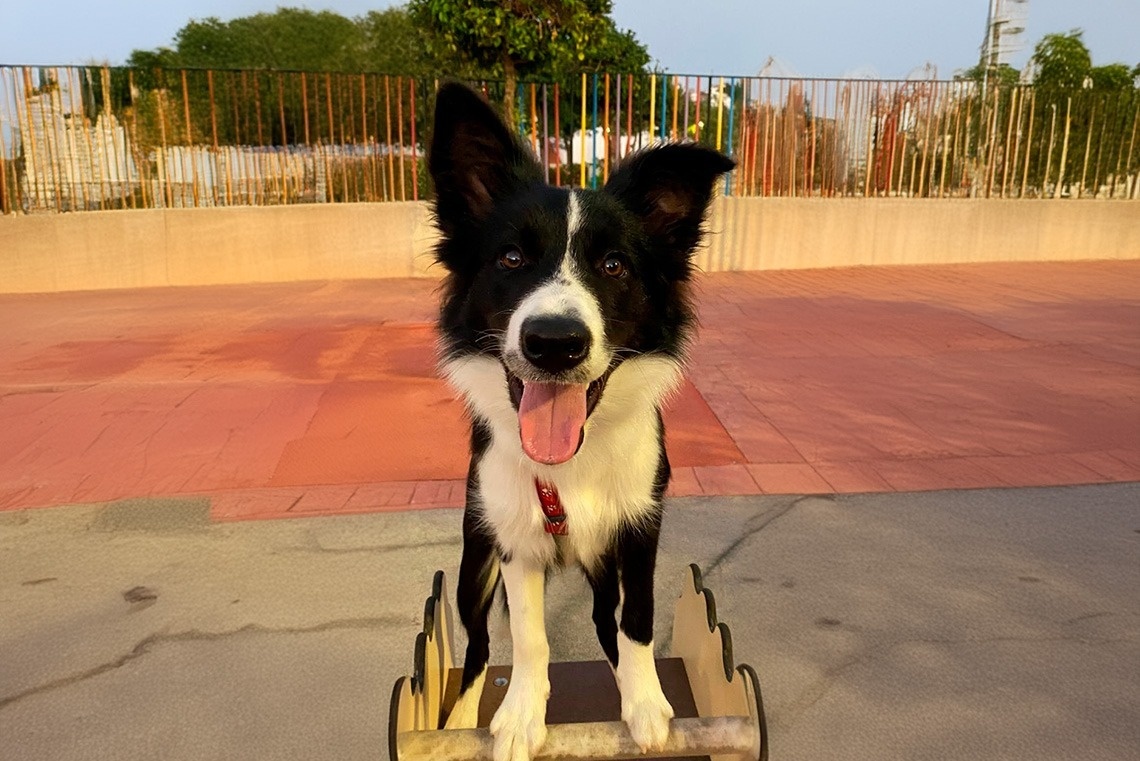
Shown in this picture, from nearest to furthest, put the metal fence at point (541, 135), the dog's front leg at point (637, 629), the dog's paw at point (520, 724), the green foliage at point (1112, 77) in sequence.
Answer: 1. the dog's paw at point (520, 724)
2. the dog's front leg at point (637, 629)
3. the metal fence at point (541, 135)
4. the green foliage at point (1112, 77)

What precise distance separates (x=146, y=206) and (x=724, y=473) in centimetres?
1053

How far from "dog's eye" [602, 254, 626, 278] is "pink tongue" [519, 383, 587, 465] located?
15.4 inches

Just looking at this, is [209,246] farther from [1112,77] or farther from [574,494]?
[1112,77]

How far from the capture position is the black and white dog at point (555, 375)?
2307mm

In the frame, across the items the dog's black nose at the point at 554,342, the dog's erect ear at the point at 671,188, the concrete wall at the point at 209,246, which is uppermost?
the dog's erect ear at the point at 671,188

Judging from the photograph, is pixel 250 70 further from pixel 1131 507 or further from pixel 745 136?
pixel 1131 507

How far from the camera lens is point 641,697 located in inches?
94.0

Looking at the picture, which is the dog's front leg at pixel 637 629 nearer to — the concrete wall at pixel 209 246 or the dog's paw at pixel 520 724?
the dog's paw at pixel 520 724

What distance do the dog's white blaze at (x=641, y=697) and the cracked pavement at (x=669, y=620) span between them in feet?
1.70

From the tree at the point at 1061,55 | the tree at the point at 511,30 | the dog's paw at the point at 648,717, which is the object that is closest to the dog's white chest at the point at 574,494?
the dog's paw at the point at 648,717

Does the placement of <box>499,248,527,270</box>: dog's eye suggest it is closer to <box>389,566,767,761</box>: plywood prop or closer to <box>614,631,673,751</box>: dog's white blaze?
<box>389,566,767,761</box>: plywood prop

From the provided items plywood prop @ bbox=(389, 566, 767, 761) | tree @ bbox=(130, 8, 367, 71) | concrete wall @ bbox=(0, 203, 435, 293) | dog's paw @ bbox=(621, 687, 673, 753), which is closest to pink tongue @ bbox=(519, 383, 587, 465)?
plywood prop @ bbox=(389, 566, 767, 761)

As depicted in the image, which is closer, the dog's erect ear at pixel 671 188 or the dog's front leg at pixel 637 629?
the dog's front leg at pixel 637 629

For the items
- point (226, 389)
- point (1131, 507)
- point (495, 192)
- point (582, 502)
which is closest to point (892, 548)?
point (1131, 507)
